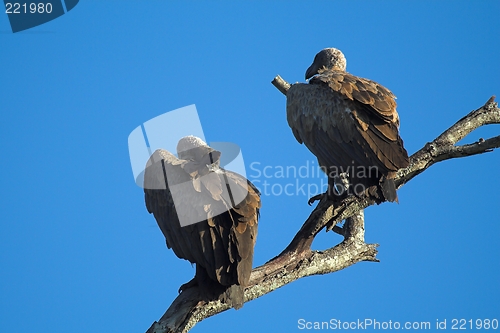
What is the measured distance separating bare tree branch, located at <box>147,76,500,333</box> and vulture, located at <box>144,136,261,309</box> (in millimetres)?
251

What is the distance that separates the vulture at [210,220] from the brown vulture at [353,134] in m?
1.35

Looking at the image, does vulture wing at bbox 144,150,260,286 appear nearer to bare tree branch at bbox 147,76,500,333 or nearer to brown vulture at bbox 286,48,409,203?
bare tree branch at bbox 147,76,500,333

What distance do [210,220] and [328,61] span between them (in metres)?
3.80

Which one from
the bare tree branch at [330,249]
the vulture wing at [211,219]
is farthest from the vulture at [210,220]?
the bare tree branch at [330,249]

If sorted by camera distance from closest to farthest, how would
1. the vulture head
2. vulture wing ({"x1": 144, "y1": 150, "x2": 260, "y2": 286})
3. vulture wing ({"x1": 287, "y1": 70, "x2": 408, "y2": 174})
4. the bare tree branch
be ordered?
1. vulture wing ({"x1": 144, "y1": 150, "x2": 260, "y2": 286})
2. the bare tree branch
3. vulture wing ({"x1": 287, "y1": 70, "x2": 408, "y2": 174})
4. the vulture head

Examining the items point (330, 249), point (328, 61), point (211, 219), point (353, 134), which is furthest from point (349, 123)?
point (211, 219)

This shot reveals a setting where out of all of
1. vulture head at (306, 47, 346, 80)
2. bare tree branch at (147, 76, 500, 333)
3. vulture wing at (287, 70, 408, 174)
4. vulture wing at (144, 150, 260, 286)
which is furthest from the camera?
vulture head at (306, 47, 346, 80)

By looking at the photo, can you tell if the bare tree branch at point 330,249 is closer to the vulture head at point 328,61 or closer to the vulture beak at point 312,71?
the vulture head at point 328,61

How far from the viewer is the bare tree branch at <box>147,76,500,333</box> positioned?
580 cm

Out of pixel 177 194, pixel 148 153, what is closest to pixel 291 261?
pixel 177 194

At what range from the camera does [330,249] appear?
6.82 meters

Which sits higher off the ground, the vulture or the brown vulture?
the brown vulture

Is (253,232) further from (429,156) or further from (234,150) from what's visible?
(429,156)

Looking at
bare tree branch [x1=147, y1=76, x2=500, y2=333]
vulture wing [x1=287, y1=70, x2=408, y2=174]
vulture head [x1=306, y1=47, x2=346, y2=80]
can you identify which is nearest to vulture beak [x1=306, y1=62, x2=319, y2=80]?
vulture head [x1=306, y1=47, x2=346, y2=80]
